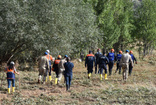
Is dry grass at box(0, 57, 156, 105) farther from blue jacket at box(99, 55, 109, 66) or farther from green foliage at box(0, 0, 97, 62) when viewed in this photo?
green foliage at box(0, 0, 97, 62)

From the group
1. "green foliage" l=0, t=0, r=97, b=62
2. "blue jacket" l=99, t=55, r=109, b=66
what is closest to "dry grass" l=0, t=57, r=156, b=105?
"blue jacket" l=99, t=55, r=109, b=66

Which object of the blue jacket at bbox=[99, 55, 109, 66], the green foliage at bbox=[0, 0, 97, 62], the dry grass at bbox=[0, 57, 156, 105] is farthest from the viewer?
the green foliage at bbox=[0, 0, 97, 62]

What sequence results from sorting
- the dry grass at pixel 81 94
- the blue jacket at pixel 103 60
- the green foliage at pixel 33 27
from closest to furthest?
1. the dry grass at pixel 81 94
2. the blue jacket at pixel 103 60
3. the green foliage at pixel 33 27

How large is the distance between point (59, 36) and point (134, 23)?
83.2 ft

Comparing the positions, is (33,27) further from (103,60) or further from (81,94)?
(81,94)

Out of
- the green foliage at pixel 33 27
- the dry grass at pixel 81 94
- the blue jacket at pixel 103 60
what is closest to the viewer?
the dry grass at pixel 81 94

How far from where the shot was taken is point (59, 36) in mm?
23469

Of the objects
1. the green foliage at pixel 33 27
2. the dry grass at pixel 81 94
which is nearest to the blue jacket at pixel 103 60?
the dry grass at pixel 81 94

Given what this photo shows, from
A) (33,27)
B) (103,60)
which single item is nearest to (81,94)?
(103,60)

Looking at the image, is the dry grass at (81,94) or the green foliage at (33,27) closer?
the dry grass at (81,94)

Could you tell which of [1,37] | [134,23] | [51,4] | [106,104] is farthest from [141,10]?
[106,104]

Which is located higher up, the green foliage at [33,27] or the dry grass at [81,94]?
the green foliage at [33,27]

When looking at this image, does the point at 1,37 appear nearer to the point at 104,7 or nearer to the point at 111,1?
the point at 104,7

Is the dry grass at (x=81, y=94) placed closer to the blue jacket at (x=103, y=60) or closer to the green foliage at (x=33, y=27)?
the blue jacket at (x=103, y=60)
